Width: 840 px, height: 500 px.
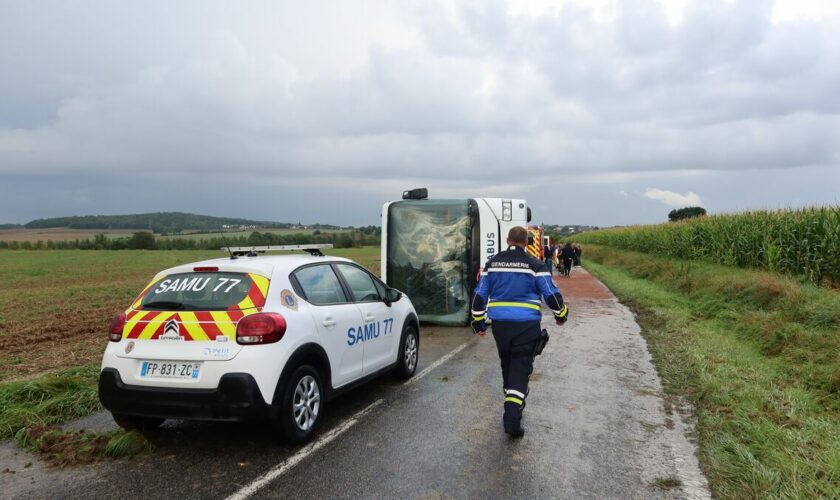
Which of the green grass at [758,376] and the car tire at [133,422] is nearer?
the green grass at [758,376]

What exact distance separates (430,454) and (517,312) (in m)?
1.43

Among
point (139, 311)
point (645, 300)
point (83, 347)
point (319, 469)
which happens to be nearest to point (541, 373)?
point (319, 469)

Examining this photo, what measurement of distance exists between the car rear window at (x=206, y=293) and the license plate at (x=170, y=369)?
1.47 feet

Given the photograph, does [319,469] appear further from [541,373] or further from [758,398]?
[758,398]

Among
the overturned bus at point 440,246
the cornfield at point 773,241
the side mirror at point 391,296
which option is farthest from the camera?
the cornfield at point 773,241

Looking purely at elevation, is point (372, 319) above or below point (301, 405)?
above

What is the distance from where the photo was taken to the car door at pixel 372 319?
6125 mm

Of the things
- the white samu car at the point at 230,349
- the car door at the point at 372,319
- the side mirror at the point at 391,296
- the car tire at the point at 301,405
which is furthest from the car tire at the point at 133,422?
the side mirror at the point at 391,296

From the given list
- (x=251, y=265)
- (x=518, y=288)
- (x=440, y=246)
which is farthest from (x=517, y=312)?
(x=440, y=246)

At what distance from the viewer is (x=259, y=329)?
15.0 ft

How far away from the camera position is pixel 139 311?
16.1 feet

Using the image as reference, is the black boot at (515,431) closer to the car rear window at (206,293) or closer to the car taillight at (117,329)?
the car rear window at (206,293)

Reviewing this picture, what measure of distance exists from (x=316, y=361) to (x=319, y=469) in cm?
106

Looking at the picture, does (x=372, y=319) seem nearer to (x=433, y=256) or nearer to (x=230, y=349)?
(x=230, y=349)
